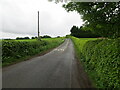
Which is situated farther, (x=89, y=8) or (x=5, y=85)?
(x=89, y=8)

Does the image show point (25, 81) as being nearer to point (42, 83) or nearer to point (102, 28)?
point (42, 83)

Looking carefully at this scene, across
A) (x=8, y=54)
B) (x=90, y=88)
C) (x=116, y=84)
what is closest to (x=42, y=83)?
(x=90, y=88)

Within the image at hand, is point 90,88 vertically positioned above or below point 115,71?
below

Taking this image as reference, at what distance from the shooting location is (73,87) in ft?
16.5

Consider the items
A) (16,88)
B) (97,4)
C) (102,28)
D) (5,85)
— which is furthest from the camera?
(102,28)

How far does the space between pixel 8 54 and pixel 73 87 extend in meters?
8.21

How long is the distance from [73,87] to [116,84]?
73.1 inches

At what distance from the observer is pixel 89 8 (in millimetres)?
6980

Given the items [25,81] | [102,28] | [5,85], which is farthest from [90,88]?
[102,28]

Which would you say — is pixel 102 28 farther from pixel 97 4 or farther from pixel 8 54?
pixel 8 54

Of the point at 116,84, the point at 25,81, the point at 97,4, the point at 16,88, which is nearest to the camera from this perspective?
the point at 116,84

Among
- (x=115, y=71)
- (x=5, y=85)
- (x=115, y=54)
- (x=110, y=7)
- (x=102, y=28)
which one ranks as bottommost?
(x=5, y=85)

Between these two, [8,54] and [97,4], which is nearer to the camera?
[97,4]

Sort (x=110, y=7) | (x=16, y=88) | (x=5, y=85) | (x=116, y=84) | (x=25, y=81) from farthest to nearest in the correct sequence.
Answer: (x=110, y=7) → (x=25, y=81) → (x=5, y=85) → (x=16, y=88) → (x=116, y=84)
